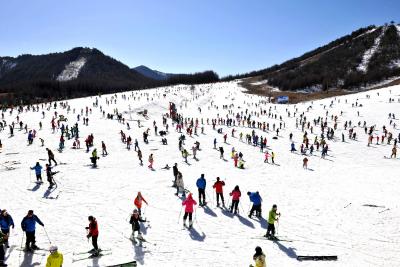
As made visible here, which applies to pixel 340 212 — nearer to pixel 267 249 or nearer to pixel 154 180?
pixel 267 249

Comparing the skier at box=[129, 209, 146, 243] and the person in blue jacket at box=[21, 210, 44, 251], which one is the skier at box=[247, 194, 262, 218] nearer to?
the skier at box=[129, 209, 146, 243]

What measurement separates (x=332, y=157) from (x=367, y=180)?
373 inches

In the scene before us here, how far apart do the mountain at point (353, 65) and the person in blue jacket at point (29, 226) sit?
111 meters

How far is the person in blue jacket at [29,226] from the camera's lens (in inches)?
402

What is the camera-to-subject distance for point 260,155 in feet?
103

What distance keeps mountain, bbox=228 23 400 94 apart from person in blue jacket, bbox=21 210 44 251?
111m

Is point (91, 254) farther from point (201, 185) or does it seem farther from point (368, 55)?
point (368, 55)

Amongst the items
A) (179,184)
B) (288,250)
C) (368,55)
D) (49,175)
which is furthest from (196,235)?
(368,55)

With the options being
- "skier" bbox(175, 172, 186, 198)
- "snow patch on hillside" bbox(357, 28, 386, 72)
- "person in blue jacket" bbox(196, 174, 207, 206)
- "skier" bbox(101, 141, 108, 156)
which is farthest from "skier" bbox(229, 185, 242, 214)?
"snow patch on hillside" bbox(357, 28, 386, 72)

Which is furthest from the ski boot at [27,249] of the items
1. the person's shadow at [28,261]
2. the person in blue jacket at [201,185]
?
the person in blue jacket at [201,185]

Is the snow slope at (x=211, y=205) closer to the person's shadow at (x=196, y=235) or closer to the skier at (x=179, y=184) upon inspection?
the person's shadow at (x=196, y=235)

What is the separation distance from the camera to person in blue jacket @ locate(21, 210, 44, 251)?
10203mm

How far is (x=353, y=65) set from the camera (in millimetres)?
142500

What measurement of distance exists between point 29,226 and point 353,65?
150298 millimetres
